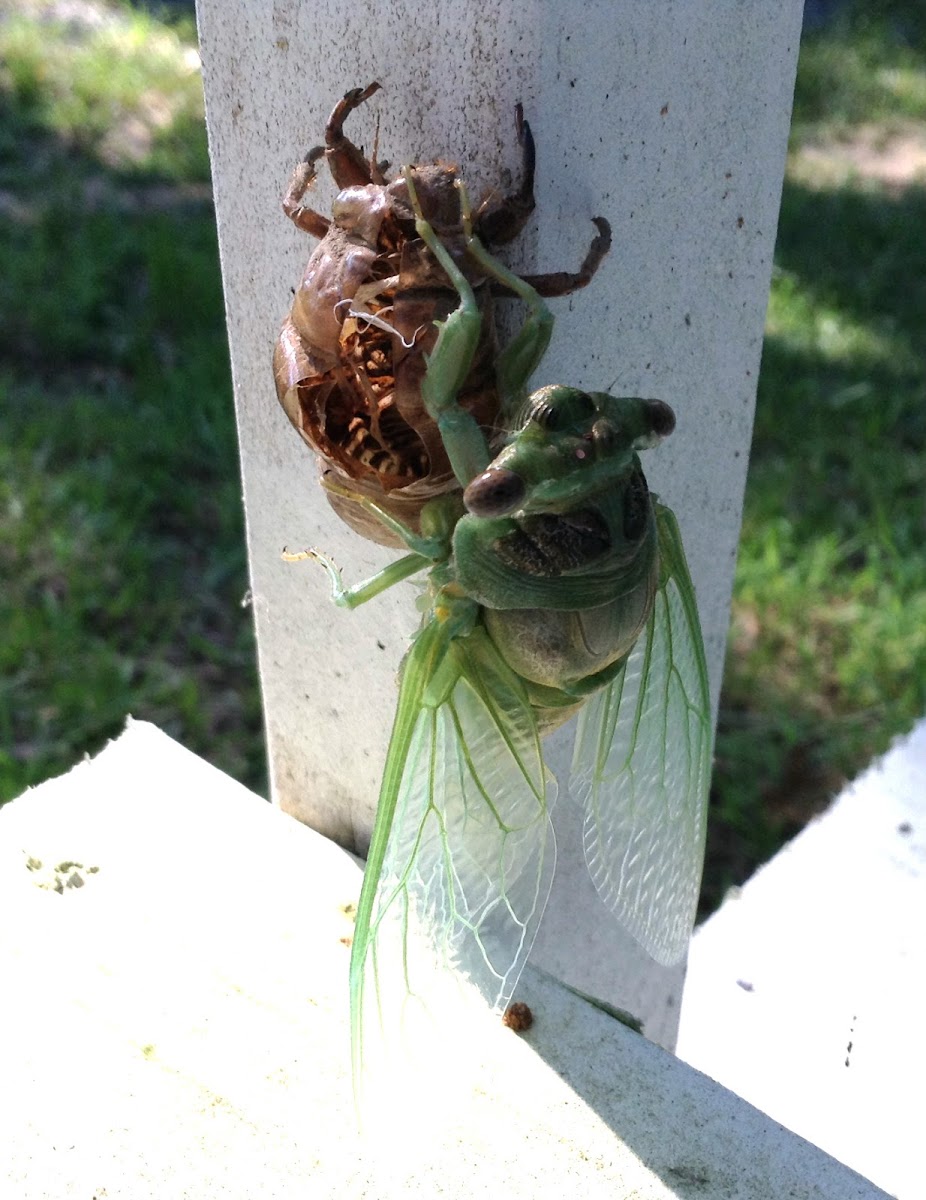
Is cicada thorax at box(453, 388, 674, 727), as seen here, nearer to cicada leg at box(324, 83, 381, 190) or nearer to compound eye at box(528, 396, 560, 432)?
compound eye at box(528, 396, 560, 432)

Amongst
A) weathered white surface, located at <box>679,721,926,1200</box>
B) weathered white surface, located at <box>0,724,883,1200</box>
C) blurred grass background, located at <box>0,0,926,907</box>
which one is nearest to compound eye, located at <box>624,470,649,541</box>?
weathered white surface, located at <box>0,724,883,1200</box>

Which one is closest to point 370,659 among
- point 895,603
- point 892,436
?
point 895,603

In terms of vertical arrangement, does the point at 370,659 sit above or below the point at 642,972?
above

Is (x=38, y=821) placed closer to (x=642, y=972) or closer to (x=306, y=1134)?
(x=306, y=1134)

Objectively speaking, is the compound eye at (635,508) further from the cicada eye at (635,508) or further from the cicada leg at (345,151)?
the cicada leg at (345,151)

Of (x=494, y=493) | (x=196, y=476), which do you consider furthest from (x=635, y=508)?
(x=196, y=476)

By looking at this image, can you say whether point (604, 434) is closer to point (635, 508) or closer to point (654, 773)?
point (635, 508)
